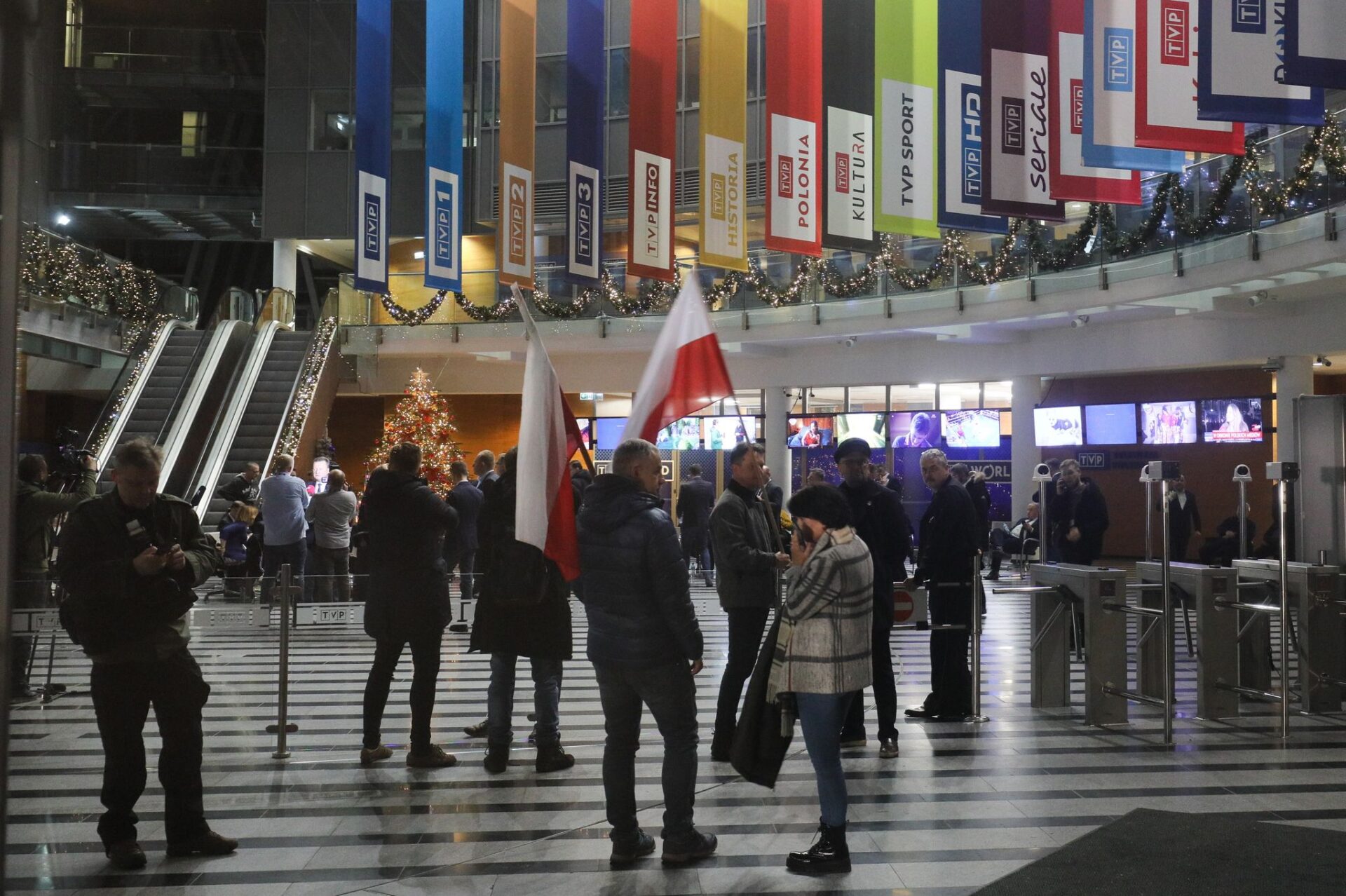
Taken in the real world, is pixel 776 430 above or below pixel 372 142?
below

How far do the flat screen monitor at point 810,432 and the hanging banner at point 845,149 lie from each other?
42.1 feet

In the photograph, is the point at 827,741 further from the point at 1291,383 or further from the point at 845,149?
the point at 1291,383

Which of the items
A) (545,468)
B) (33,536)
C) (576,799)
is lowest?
(576,799)

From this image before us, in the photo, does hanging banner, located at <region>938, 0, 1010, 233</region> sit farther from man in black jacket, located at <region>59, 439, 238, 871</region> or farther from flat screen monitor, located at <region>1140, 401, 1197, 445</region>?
flat screen monitor, located at <region>1140, 401, 1197, 445</region>

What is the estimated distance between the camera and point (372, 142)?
11.7m

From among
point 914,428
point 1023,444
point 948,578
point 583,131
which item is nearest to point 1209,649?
point 948,578

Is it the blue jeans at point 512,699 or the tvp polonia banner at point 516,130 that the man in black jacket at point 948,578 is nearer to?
the blue jeans at point 512,699

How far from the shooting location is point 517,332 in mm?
23219

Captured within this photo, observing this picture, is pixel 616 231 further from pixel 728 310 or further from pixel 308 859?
pixel 308 859

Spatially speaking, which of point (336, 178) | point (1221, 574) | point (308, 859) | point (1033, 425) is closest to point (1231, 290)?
point (1033, 425)

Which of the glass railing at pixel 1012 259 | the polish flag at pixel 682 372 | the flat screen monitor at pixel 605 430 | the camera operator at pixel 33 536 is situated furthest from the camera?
the flat screen monitor at pixel 605 430

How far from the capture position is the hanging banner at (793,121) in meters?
10.9

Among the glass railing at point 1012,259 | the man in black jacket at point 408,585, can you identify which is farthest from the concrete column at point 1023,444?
the man in black jacket at point 408,585

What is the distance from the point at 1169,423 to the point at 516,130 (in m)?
13.7
